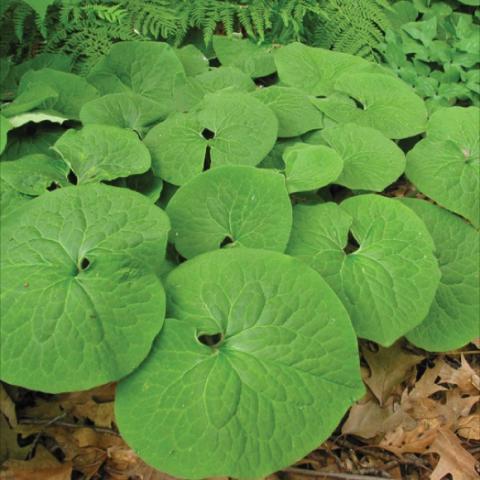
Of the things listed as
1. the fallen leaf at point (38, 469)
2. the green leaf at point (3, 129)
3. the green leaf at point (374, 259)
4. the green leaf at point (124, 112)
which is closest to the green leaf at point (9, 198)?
the green leaf at point (3, 129)

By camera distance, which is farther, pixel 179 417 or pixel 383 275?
pixel 383 275

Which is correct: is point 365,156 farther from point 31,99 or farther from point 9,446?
point 9,446

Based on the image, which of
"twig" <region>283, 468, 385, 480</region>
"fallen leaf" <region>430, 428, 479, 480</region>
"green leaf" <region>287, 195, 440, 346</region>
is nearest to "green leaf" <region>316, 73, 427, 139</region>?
"green leaf" <region>287, 195, 440, 346</region>

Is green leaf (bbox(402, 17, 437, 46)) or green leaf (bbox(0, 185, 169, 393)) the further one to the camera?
green leaf (bbox(402, 17, 437, 46))

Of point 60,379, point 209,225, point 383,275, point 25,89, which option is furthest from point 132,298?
point 25,89

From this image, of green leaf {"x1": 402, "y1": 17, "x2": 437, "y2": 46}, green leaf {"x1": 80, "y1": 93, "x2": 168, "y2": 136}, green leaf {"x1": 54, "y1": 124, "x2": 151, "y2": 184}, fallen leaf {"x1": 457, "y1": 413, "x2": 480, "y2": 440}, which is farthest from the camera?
green leaf {"x1": 402, "y1": 17, "x2": 437, "y2": 46}

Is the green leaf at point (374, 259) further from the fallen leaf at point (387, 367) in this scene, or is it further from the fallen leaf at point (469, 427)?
the fallen leaf at point (469, 427)

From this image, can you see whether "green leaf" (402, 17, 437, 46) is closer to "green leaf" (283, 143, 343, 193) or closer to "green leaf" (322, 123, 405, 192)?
"green leaf" (322, 123, 405, 192)

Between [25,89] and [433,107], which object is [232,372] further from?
[433,107]

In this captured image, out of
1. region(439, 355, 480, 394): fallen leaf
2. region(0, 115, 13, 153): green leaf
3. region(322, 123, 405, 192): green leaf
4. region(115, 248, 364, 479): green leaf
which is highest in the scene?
region(0, 115, 13, 153): green leaf
